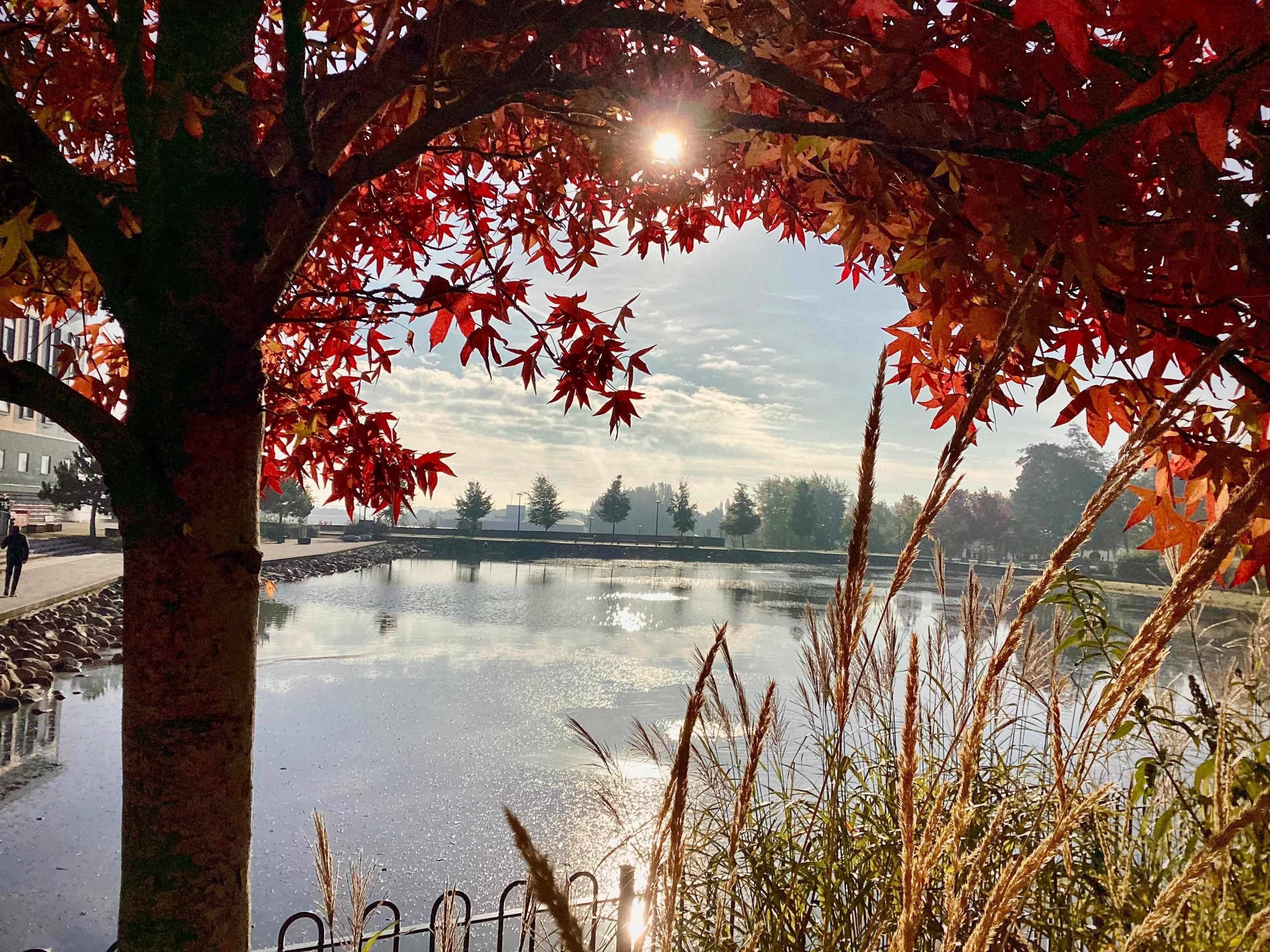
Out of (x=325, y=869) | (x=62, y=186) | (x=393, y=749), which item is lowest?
(x=393, y=749)

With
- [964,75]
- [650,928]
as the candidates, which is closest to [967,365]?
[964,75]

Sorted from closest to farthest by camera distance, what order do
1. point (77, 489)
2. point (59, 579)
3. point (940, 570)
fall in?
point (940, 570) → point (59, 579) → point (77, 489)

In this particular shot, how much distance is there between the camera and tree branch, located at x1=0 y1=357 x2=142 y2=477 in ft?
4.46

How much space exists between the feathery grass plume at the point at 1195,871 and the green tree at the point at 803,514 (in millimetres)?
66559

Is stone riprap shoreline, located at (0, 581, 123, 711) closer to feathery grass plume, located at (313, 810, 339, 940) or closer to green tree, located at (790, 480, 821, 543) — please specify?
feathery grass plume, located at (313, 810, 339, 940)

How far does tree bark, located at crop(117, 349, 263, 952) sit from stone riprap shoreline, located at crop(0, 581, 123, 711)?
30.2ft

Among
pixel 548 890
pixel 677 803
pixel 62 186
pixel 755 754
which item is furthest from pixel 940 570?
pixel 62 186

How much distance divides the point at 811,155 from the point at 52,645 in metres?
12.9

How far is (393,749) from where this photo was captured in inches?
377

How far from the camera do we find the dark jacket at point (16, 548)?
40.6 ft

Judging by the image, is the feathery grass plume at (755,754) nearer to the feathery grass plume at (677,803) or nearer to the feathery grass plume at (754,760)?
the feathery grass plume at (754,760)

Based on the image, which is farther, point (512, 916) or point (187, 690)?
point (512, 916)

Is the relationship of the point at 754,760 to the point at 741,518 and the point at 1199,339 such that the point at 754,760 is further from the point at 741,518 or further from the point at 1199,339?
the point at 741,518

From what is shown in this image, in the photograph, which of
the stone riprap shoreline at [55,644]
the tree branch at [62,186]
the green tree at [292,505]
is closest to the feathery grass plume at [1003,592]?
the tree branch at [62,186]
